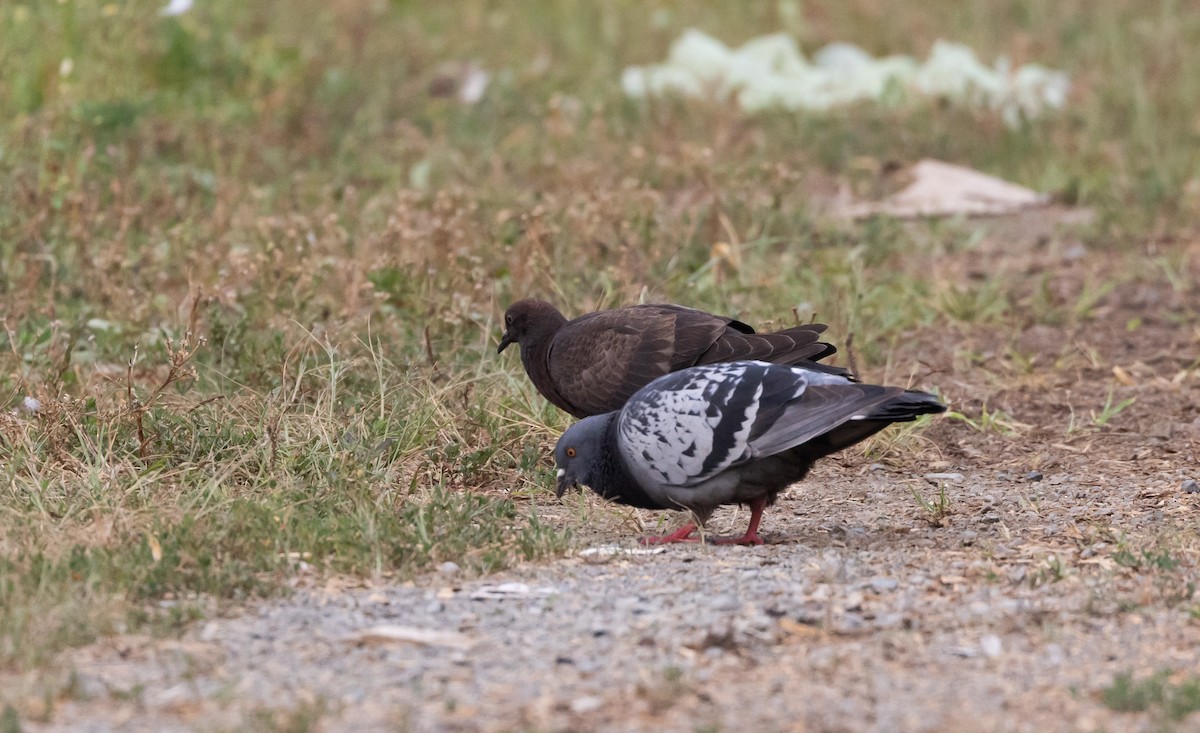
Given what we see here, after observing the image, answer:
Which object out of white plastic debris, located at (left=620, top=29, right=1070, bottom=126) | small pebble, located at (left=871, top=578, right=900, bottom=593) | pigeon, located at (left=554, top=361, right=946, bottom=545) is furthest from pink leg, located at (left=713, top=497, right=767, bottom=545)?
white plastic debris, located at (left=620, top=29, right=1070, bottom=126)

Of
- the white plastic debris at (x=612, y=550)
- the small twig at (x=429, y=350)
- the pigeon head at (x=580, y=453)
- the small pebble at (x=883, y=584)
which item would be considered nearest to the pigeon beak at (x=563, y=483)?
the pigeon head at (x=580, y=453)

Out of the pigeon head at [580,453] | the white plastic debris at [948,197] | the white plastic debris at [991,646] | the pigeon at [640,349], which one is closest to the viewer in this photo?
the white plastic debris at [991,646]

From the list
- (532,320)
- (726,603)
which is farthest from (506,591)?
(532,320)

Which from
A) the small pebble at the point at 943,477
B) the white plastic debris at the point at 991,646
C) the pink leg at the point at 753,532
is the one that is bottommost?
the small pebble at the point at 943,477

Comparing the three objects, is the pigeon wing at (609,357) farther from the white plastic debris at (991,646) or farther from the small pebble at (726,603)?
the white plastic debris at (991,646)

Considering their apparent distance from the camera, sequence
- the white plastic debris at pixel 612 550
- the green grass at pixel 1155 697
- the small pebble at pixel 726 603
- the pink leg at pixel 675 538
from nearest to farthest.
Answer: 1. the green grass at pixel 1155 697
2. the small pebble at pixel 726 603
3. the white plastic debris at pixel 612 550
4. the pink leg at pixel 675 538

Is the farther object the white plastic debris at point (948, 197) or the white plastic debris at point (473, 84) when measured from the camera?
the white plastic debris at point (473, 84)

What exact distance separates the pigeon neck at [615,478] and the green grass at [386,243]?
0.27 meters

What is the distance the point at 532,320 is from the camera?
20.0ft

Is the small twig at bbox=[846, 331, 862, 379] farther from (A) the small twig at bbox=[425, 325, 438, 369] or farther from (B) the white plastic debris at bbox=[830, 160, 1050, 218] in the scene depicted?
(B) the white plastic debris at bbox=[830, 160, 1050, 218]

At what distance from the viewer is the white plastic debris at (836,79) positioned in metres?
11.3

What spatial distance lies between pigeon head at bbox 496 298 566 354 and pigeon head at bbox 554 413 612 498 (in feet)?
2.94

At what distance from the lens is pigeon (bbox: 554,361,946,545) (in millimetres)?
4785

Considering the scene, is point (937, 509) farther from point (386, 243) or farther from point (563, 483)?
point (386, 243)
